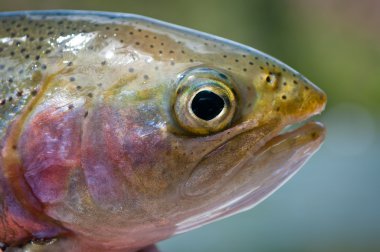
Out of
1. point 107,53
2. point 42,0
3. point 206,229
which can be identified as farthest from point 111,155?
point 42,0

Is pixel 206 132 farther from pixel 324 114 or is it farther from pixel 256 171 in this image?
pixel 324 114

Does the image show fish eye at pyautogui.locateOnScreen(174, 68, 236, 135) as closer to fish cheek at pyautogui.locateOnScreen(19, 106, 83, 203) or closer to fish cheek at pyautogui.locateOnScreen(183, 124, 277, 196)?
fish cheek at pyautogui.locateOnScreen(183, 124, 277, 196)

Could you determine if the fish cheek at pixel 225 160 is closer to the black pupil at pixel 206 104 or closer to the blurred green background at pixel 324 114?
the black pupil at pixel 206 104

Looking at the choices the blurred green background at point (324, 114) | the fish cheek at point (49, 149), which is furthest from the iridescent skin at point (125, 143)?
the blurred green background at point (324, 114)

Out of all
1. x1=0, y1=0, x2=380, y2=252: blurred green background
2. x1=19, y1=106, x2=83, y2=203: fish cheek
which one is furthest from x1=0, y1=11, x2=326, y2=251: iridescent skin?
x1=0, y1=0, x2=380, y2=252: blurred green background

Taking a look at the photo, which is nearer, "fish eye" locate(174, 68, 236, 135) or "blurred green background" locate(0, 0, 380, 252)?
"fish eye" locate(174, 68, 236, 135)

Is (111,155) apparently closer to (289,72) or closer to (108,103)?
(108,103)
